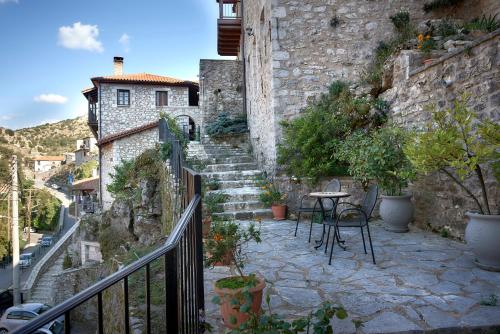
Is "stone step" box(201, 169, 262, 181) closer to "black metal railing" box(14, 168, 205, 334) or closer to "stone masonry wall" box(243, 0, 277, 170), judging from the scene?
"stone masonry wall" box(243, 0, 277, 170)

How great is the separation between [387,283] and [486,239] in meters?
1.02

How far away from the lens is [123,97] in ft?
64.8

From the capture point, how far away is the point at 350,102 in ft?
21.2

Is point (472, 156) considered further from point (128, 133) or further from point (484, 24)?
point (128, 133)

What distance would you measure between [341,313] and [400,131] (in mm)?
3847

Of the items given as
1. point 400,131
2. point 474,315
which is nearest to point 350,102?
point 400,131

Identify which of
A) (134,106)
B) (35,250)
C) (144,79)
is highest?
(144,79)

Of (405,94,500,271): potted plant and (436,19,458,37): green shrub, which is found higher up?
(436,19,458,37): green shrub

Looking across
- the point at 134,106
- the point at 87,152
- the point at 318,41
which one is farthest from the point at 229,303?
the point at 87,152

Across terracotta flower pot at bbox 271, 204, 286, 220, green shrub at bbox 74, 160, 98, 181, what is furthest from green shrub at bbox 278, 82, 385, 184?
green shrub at bbox 74, 160, 98, 181

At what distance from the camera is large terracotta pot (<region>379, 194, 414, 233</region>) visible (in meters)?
4.69

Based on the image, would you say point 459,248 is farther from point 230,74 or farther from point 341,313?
point 230,74

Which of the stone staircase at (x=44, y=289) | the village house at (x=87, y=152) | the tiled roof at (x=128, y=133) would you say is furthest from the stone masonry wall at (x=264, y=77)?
the village house at (x=87, y=152)

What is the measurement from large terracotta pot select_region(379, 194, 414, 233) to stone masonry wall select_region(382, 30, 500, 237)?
32 cm
